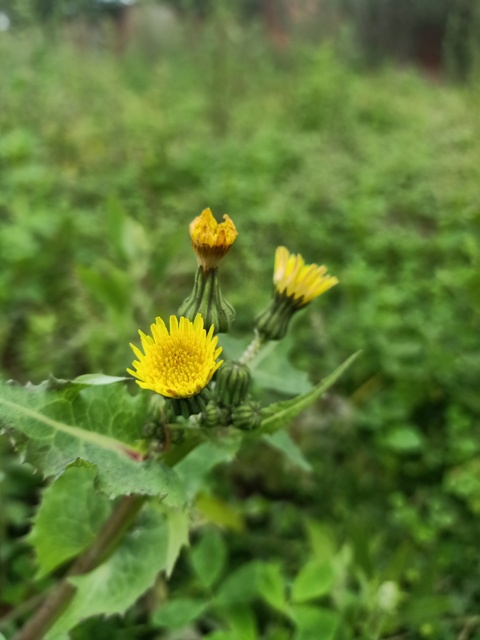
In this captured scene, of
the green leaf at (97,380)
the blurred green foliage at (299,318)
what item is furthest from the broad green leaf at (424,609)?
the green leaf at (97,380)

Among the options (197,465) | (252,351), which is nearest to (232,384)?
(252,351)

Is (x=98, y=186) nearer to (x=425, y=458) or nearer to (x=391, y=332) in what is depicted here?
(x=391, y=332)

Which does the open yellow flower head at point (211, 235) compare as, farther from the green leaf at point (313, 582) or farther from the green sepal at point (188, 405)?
the green leaf at point (313, 582)

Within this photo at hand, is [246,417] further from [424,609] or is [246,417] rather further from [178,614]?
[424,609]

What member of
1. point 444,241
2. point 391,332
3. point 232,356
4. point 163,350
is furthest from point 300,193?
point 163,350

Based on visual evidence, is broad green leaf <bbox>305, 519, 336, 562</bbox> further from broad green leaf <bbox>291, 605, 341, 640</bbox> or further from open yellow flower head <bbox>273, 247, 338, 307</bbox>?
open yellow flower head <bbox>273, 247, 338, 307</bbox>
